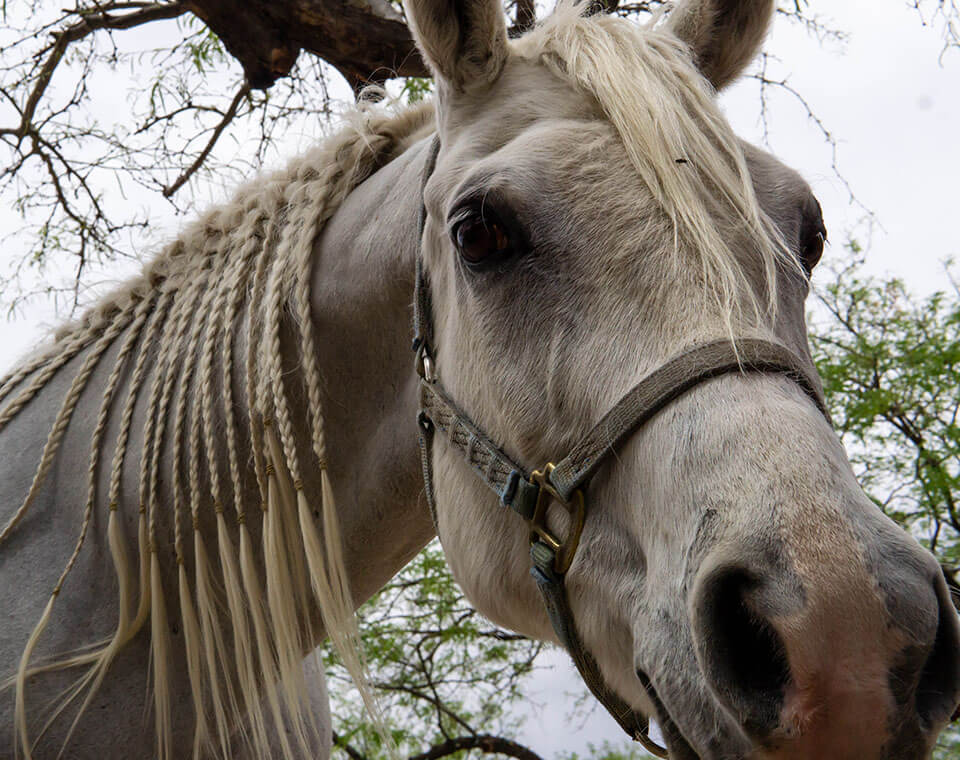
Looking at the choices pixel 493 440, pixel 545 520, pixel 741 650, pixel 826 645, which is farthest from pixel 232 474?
pixel 826 645

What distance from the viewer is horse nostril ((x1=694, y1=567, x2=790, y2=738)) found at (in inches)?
44.6

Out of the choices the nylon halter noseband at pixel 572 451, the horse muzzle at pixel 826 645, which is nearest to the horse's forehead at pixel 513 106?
the nylon halter noseband at pixel 572 451

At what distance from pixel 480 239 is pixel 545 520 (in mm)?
573

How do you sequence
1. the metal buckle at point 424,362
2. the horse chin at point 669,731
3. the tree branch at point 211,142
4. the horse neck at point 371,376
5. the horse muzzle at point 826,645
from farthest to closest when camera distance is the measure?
the tree branch at point 211,142, the horse neck at point 371,376, the metal buckle at point 424,362, the horse chin at point 669,731, the horse muzzle at point 826,645

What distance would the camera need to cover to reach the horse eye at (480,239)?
165cm

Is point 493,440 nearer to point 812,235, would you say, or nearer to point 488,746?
point 812,235

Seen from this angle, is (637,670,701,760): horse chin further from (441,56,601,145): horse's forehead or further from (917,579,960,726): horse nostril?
(441,56,601,145): horse's forehead

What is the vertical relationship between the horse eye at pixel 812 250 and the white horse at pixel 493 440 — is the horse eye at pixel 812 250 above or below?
above

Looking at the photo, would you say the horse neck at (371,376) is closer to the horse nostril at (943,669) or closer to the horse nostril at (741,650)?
the horse nostril at (741,650)

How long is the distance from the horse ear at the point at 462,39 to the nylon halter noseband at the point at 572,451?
0.25 m

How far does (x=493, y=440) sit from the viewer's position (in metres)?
1.69

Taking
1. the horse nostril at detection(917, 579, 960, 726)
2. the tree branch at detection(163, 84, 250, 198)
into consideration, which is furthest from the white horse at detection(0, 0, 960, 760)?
the tree branch at detection(163, 84, 250, 198)

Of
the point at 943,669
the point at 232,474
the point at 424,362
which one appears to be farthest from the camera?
the point at 232,474

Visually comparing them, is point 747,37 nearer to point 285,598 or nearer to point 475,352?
point 475,352
